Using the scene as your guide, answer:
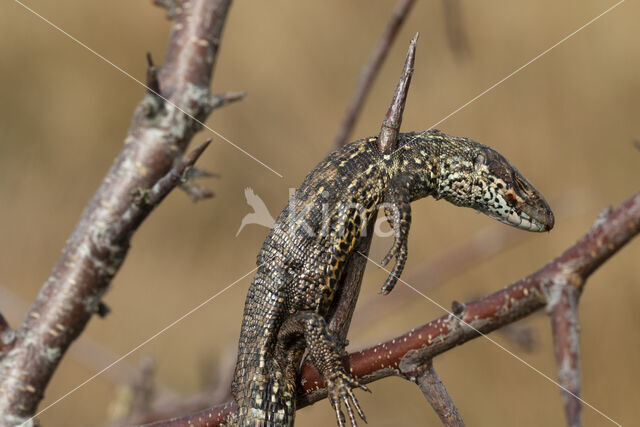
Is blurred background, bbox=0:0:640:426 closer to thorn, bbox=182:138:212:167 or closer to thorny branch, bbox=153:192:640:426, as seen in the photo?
thorny branch, bbox=153:192:640:426

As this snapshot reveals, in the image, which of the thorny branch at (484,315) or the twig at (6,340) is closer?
the thorny branch at (484,315)

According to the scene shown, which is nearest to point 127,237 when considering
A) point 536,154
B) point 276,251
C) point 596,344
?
point 276,251

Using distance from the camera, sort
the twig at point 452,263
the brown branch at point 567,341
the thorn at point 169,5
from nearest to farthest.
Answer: the brown branch at point 567,341 < the thorn at point 169,5 < the twig at point 452,263

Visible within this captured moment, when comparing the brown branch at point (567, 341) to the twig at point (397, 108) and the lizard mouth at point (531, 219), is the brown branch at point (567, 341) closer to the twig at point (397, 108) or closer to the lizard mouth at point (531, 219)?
the twig at point (397, 108)

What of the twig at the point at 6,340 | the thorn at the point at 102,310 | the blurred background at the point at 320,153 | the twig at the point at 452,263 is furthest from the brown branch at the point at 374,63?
the blurred background at the point at 320,153

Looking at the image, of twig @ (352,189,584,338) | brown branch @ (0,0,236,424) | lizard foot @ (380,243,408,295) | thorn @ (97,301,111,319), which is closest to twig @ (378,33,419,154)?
lizard foot @ (380,243,408,295)

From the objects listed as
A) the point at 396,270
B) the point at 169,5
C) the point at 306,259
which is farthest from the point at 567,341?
the point at 169,5

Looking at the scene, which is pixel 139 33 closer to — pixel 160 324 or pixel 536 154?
pixel 160 324

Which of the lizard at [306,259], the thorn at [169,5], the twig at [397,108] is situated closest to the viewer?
the twig at [397,108]
